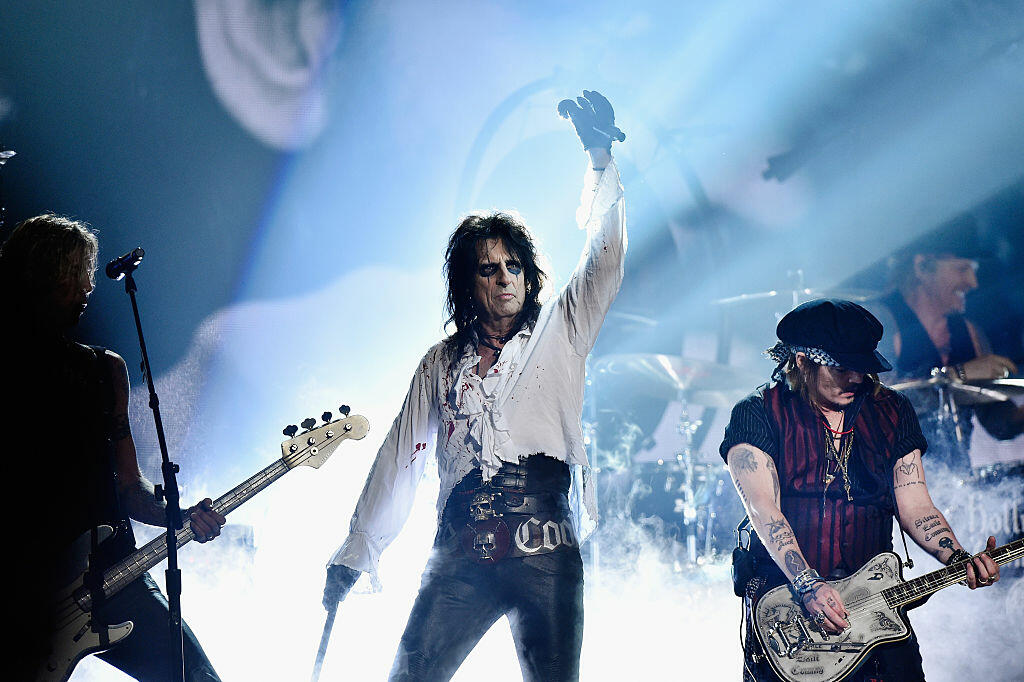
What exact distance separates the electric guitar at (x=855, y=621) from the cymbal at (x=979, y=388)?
6.89 feet

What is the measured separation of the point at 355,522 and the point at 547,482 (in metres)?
0.68

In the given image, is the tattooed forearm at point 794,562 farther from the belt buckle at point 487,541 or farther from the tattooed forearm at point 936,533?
the belt buckle at point 487,541

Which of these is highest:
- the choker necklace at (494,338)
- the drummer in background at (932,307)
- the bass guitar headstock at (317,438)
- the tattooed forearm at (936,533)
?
the drummer in background at (932,307)

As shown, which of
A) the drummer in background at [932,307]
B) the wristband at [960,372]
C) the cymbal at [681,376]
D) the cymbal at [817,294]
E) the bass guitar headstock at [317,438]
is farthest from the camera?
the cymbal at [681,376]

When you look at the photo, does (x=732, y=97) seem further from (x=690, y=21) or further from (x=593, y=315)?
(x=593, y=315)

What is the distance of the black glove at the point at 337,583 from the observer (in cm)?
242

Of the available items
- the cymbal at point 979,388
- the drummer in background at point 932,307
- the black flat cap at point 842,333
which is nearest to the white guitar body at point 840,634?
the black flat cap at point 842,333

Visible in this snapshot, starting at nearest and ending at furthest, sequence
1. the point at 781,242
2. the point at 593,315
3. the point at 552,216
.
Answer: the point at 593,315, the point at 552,216, the point at 781,242

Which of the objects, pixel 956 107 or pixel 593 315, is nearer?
pixel 593 315

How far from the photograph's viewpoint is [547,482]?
2.30 m

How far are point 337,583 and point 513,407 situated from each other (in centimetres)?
80

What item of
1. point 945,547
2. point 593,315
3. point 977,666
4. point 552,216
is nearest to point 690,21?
point 552,216

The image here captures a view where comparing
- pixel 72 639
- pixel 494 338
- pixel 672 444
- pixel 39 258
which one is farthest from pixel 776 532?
pixel 672 444

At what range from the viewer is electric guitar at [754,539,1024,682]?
2.40 metres
